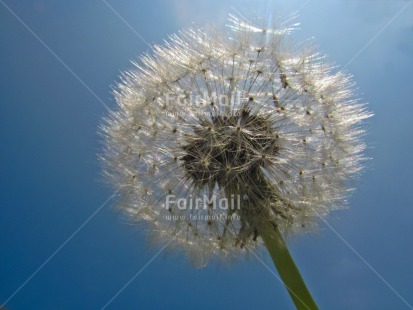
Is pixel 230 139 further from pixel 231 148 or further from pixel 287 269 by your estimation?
pixel 287 269

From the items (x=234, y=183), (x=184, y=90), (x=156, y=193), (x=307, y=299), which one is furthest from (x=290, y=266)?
(x=184, y=90)

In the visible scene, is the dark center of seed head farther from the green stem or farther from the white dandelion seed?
the green stem

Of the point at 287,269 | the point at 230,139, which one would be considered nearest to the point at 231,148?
the point at 230,139

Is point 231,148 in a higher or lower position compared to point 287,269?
higher

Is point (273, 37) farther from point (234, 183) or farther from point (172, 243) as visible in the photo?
point (172, 243)


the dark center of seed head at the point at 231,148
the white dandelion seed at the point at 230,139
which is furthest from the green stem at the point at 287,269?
the dark center of seed head at the point at 231,148

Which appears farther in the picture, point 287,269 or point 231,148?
point 231,148

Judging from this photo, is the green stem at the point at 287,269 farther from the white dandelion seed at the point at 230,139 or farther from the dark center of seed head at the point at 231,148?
the dark center of seed head at the point at 231,148
